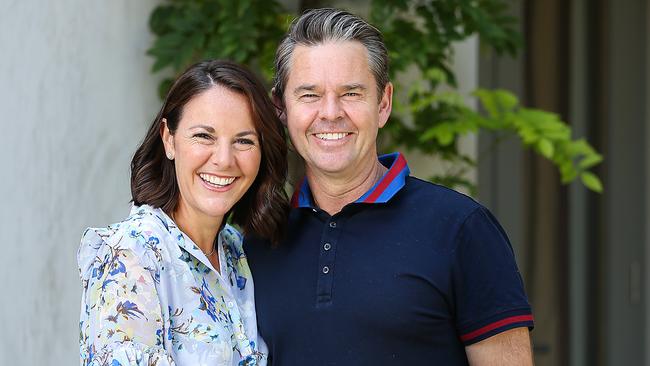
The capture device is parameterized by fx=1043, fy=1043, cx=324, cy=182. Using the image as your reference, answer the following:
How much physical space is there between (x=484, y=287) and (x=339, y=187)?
0.44 m

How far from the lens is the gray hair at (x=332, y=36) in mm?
2445

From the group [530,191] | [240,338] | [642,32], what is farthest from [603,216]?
[240,338]

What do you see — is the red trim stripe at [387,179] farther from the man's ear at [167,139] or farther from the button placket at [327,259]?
the man's ear at [167,139]

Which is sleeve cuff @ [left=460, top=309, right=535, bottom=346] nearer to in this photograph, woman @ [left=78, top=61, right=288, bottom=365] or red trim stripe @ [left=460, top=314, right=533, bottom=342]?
red trim stripe @ [left=460, top=314, right=533, bottom=342]

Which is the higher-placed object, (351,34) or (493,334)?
(351,34)

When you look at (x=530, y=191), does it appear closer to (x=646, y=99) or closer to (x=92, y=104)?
(x=646, y=99)

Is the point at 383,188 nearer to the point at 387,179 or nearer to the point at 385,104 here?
the point at 387,179

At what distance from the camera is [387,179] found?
2.51 metres

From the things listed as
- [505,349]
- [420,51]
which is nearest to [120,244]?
[505,349]

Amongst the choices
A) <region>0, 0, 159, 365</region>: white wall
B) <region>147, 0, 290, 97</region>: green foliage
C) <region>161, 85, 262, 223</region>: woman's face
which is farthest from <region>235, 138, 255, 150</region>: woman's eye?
<region>147, 0, 290, 97</region>: green foliage

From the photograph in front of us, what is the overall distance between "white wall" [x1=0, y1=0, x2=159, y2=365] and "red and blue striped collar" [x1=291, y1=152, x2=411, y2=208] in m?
0.95

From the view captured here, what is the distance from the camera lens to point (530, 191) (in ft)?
16.8

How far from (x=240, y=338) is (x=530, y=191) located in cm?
301

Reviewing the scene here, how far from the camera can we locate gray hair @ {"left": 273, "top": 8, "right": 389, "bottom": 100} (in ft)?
8.02
